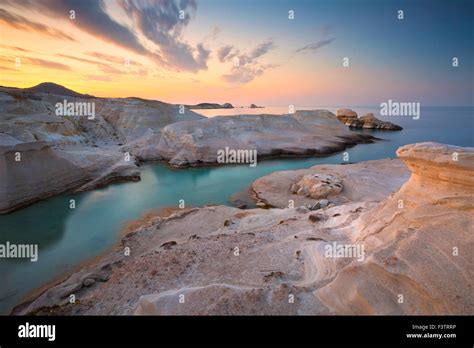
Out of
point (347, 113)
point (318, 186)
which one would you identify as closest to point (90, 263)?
point (318, 186)

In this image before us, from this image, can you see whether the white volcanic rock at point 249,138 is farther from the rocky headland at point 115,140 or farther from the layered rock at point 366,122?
the layered rock at point 366,122

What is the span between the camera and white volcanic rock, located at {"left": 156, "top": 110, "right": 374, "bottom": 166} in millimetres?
26484

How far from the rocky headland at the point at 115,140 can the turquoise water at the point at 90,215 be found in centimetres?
129

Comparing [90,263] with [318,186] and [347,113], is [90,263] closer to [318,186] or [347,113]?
[318,186]

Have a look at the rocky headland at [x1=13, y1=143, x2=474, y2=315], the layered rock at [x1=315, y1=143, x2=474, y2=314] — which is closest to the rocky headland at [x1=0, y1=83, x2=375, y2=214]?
the rocky headland at [x1=13, y1=143, x2=474, y2=315]

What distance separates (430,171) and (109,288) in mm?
7659

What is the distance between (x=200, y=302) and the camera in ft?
14.1

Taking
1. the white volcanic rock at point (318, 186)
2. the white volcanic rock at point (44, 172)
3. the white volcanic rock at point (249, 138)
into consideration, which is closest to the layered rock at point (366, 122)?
the white volcanic rock at point (249, 138)

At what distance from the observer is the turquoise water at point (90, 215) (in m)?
8.79

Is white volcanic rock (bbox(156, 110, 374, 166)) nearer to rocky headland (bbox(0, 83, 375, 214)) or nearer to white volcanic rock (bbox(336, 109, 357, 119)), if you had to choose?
rocky headland (bbox(0, 83, 375, 214))

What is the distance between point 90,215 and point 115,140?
2054 cm
